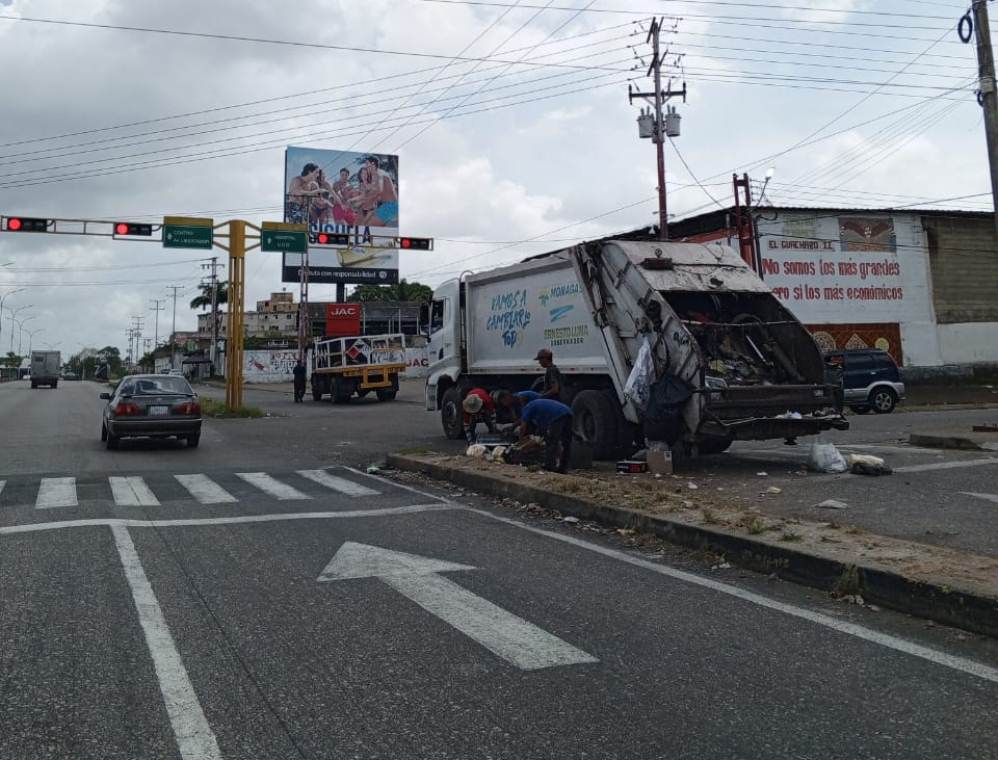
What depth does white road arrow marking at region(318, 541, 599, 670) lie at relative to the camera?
4383mm

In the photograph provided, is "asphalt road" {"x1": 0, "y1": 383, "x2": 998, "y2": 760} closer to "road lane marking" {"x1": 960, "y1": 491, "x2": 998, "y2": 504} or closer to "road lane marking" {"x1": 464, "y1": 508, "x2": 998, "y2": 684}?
"road lane marking" {"x1": 464, "y1": 508, "x2": 998, "y2": 684}

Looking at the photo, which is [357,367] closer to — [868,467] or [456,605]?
[868,467]

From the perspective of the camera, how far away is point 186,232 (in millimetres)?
27312

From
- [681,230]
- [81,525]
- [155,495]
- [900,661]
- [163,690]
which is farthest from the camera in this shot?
[681,230]

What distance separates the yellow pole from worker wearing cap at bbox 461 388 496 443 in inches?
505

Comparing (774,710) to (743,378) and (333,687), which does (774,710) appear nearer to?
(333,687)

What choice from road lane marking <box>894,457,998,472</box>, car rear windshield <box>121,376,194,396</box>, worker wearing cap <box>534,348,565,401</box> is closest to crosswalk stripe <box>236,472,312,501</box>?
worker wearing cap <box>534,348,565,401</box>

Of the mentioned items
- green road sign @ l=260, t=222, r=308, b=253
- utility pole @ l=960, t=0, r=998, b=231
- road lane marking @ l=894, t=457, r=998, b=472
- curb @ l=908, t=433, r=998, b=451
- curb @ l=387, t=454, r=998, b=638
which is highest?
green road sign @ l=260, t=222, r=308, b=253

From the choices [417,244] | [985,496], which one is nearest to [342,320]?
[417,244]

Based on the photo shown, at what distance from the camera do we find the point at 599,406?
1219 cm

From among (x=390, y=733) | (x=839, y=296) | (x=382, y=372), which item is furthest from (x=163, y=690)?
(x=839, y=296)

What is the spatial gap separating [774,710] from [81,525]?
675 centimetres

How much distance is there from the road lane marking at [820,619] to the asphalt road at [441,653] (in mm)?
21

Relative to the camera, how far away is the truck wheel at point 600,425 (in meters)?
12.1
